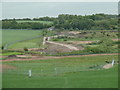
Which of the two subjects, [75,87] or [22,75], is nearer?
[75,87]

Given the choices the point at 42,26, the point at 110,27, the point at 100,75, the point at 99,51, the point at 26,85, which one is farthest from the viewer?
the point at 42,26

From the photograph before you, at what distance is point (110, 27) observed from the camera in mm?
81562

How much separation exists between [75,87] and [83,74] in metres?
3.60

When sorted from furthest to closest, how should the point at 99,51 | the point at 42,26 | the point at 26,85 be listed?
the point at 42,26 → the point at 99,51 → the point at 26,85

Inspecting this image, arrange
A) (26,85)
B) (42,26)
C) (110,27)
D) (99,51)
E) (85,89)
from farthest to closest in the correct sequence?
(42,26), (110,27), (99,51), (26,85), (85,89)

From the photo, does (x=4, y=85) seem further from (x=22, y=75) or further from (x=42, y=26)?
(x=42, y=26)

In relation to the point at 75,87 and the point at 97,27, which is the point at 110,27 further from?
the point at 75,87

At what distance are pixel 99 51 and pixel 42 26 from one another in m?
57.4

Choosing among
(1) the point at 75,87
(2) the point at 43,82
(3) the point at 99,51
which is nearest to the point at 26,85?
(2) the point at 43,82

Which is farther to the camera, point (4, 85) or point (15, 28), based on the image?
point (15, 28)

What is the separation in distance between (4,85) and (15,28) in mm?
75588

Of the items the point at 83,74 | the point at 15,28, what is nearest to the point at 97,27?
the point at 15,28

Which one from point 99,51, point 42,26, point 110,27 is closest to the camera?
point 99,51

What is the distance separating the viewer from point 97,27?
81.9 meters
